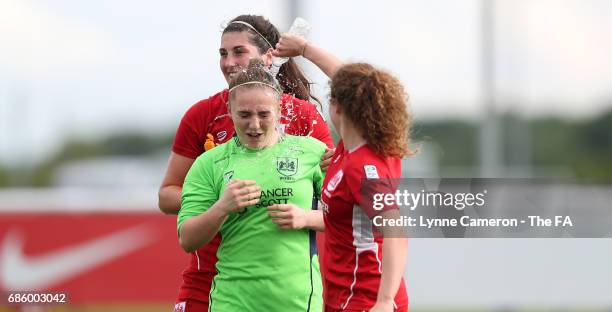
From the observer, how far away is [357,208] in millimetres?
4184

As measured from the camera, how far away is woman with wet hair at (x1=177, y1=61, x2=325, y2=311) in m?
4.39

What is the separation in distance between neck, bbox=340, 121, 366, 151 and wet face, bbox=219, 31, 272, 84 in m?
0.84

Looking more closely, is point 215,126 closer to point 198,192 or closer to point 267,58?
point 267,58

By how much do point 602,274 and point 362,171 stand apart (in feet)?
11.2

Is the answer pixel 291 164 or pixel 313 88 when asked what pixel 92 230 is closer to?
pixel 313 88

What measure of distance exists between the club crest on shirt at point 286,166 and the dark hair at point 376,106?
0.40 m

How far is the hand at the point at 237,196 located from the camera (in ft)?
14.0

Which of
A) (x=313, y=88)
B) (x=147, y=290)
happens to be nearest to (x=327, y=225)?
(x=313, y=88)

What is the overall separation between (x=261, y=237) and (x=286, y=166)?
31cm

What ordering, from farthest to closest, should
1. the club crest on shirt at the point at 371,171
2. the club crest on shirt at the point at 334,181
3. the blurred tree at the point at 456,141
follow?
the blurred tree at the point at 456,141
the club crest on shirt at the point at 334,181
the club crest on shirt at the point at 371,171

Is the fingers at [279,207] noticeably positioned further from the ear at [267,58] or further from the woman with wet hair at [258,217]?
the ear at [267,58]

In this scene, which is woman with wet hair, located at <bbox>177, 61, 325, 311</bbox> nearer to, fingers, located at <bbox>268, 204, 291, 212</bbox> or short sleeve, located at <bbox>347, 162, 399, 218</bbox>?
fingers, located at <bbox>268, 204, 291, 212</bbox>

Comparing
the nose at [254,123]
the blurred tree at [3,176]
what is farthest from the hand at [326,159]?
the blurred tree at [3,176]

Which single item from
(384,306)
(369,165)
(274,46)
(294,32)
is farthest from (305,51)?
(384,306)
